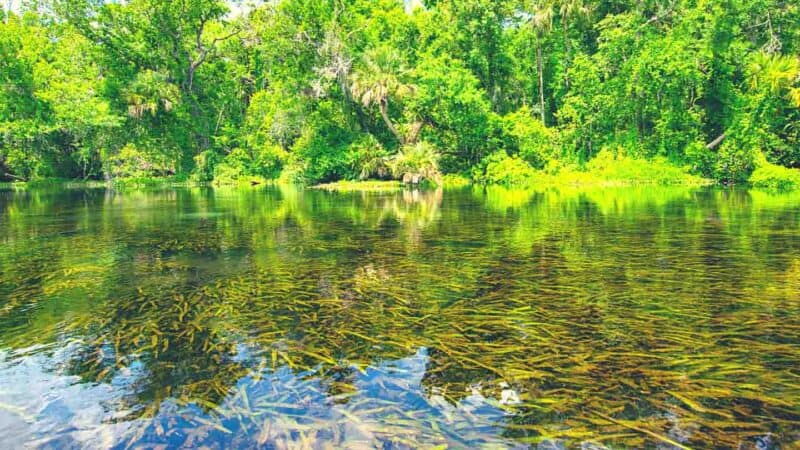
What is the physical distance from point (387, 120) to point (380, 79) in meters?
3.97

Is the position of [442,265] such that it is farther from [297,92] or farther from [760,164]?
[297,92]

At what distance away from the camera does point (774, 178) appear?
105 feet

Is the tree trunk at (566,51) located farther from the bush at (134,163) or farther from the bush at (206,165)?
the bush at (134,163)

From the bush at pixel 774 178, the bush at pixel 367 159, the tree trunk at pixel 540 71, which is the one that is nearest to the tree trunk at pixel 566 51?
the tree trunk at pixel 540 71

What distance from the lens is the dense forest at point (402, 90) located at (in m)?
41.0

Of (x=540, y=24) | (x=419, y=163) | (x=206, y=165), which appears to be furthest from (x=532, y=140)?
(x=206, y=165)

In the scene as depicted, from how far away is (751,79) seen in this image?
37.2 meters

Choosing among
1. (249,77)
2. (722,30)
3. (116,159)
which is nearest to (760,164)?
(722,30)

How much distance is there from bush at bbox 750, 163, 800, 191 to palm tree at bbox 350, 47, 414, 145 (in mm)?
24931

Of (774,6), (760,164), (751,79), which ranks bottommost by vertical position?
(760,164)

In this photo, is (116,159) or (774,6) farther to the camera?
(116,159)

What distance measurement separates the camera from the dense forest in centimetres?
4097

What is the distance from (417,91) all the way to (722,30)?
23714mm

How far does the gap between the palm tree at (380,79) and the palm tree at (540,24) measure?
12860 mm
